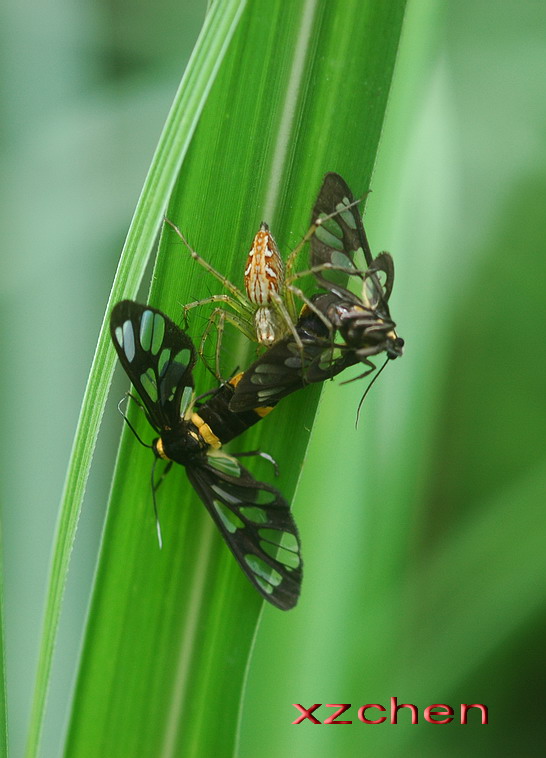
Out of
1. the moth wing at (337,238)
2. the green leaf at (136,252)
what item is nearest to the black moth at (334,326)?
the moth wing at (337,238)

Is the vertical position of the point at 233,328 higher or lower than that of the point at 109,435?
higher

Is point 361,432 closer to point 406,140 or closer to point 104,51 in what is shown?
point 406,140

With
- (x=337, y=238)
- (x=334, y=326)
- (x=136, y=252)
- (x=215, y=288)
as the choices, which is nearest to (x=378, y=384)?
(x=334, y=326)

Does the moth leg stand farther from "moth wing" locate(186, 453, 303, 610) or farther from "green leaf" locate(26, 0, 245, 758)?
"green leaf" locate(26, 0, 245, 758)

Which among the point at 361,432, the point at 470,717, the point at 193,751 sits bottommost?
the point at 470,717

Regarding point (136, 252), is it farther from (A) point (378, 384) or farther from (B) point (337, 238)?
(A) point (378, 384)

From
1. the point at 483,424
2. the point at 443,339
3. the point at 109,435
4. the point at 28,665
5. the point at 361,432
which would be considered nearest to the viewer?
the point at 361,432

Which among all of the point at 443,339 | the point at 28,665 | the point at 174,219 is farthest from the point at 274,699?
the point at 174,219
